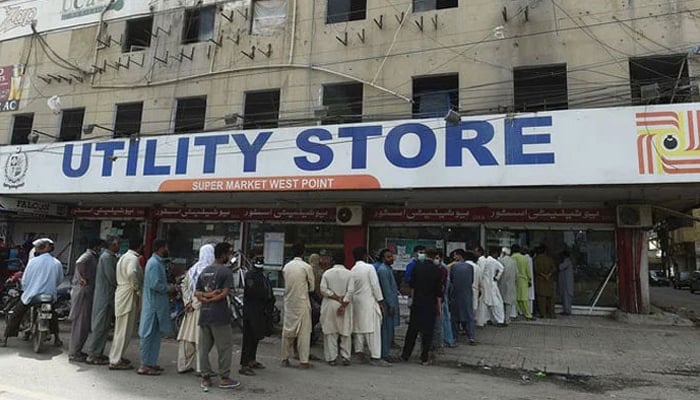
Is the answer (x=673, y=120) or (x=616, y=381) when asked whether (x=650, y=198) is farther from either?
(x=616, y=381)

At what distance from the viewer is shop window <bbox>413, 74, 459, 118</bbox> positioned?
505 inches

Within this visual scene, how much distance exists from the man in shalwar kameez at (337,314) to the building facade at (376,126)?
156 inches

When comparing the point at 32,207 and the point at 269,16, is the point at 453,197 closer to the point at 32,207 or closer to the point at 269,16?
the point at 269,16

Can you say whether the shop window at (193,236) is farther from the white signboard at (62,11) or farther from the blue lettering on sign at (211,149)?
the white signboard at (62,11)

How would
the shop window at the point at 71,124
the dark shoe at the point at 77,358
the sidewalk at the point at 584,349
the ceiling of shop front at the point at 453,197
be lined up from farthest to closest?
the shop window at the point at 71,124 < the ceiling of shop front at the point at 453,197 < the sidewalk at the point at 584,349 < the dark shoe at the point at 77,358

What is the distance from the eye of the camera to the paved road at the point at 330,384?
552 centimetres

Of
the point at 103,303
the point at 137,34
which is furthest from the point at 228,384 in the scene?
the point at 137,34

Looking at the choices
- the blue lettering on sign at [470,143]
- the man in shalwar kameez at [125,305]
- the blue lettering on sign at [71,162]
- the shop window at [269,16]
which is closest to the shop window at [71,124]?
the blue lettering on sign at [71,162]

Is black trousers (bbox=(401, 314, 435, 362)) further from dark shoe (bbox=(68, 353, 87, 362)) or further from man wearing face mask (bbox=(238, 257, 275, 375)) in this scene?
dark shoe (bbox=(68, 353, 87, 362))

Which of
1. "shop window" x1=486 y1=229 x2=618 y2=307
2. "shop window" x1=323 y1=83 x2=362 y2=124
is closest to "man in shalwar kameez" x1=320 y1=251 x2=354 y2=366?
"shop window" x1=486 y1=229 x2=618 y2=307

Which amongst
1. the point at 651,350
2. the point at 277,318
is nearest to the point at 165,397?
the point at 277,318

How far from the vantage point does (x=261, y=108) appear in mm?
14719

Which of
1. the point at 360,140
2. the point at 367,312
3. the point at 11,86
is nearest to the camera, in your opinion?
the point at 367,312

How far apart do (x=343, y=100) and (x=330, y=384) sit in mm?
9269
